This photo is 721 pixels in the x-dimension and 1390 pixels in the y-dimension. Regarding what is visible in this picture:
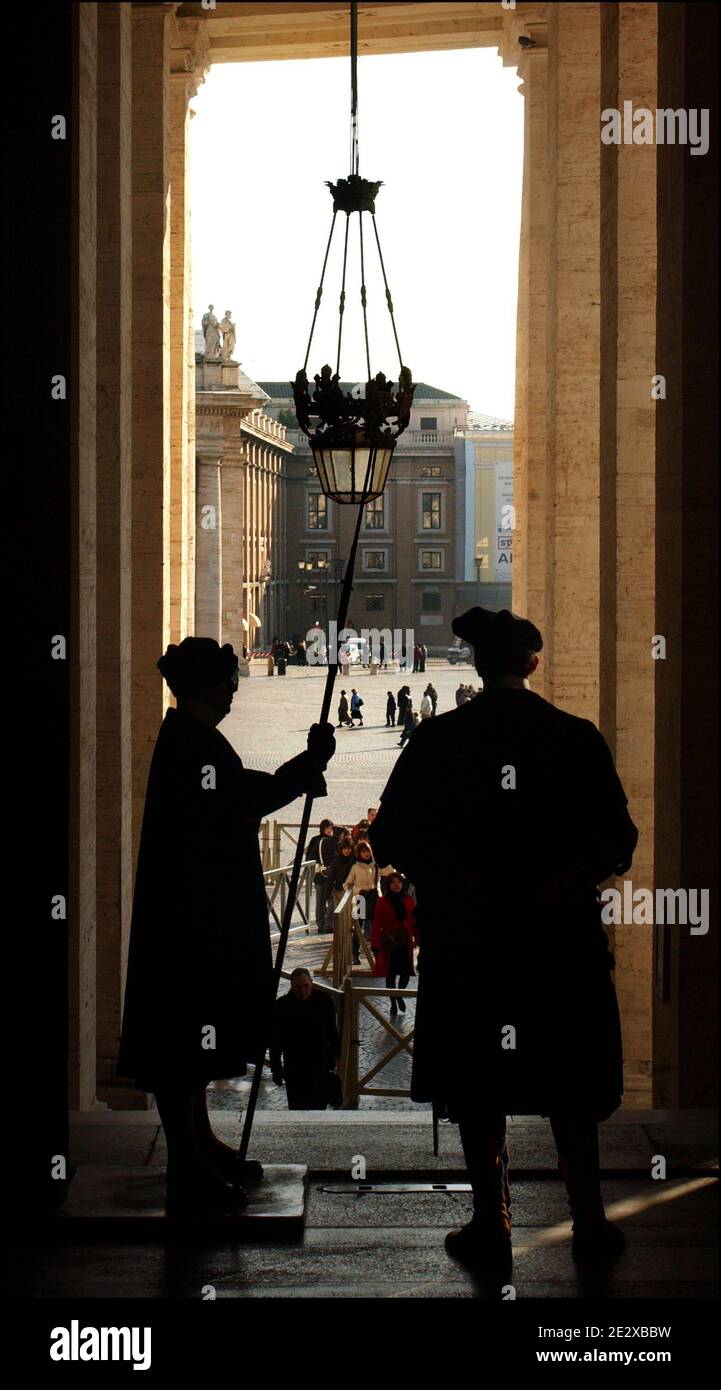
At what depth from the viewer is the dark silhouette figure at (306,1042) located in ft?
20.9

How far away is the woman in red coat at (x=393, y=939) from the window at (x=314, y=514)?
6107cm

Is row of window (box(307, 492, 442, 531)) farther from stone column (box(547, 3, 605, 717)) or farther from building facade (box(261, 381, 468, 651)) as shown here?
stone column (box(547, 3, 605, 717))

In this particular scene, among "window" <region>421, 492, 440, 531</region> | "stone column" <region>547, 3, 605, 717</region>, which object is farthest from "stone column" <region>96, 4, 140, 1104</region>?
"window" <region>421, 492, 440, 531</region>

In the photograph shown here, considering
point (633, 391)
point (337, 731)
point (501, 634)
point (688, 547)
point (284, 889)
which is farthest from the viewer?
point (337, 731)

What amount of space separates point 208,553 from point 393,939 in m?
25.2

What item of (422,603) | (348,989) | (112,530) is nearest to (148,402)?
(112,530)

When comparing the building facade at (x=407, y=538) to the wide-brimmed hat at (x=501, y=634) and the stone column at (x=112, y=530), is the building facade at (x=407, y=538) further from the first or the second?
the wide-brimmed hat at (x=501, y=634)

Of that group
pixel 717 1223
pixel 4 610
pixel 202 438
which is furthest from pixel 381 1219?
pixel 202 438

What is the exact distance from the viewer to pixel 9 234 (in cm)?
368

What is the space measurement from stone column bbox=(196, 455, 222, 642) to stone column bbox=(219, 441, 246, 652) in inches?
115

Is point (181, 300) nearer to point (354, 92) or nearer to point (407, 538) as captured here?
point (354, 92)

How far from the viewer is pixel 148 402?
10641 mm

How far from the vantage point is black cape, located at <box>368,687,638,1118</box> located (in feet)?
11.6

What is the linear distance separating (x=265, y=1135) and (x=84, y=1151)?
1.92ft
